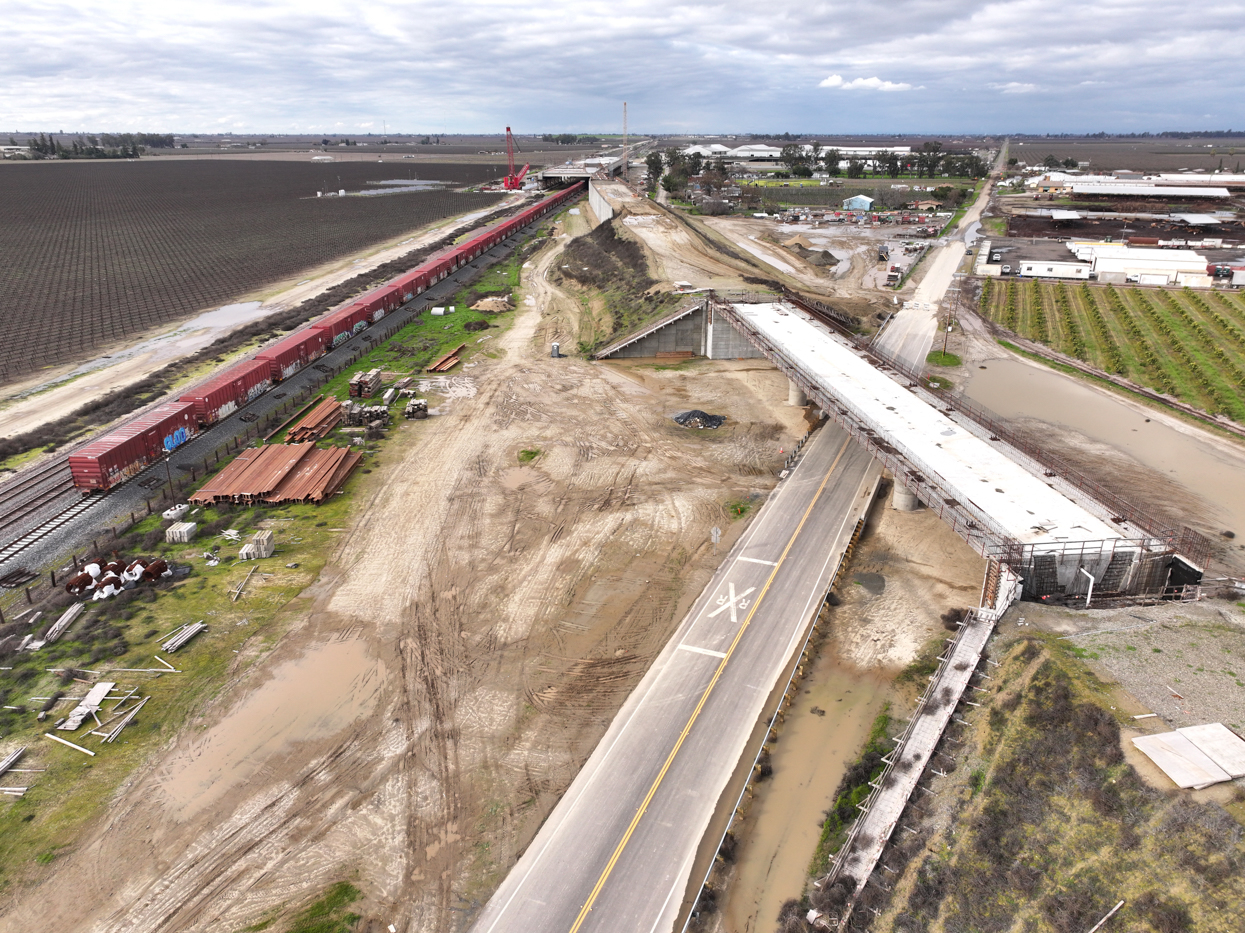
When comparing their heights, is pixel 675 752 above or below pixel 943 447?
below

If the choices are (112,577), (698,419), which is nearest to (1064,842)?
(698,419)

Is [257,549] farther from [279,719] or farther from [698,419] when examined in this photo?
[698,419]

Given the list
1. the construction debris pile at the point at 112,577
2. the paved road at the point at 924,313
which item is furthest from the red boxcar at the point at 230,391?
the paved road at the point at 924,313

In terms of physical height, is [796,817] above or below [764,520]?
below

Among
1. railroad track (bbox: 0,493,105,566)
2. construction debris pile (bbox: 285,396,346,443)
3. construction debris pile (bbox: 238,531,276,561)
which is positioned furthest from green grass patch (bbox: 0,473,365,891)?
construction debris pile (bbox: 285,396,346,443)

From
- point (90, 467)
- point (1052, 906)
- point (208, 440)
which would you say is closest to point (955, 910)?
point (1052, 906)

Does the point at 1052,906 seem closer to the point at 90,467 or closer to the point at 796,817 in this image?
the point at 796,817

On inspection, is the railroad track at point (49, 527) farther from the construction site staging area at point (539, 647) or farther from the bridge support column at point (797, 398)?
the bridge support column at point (797, 398)
